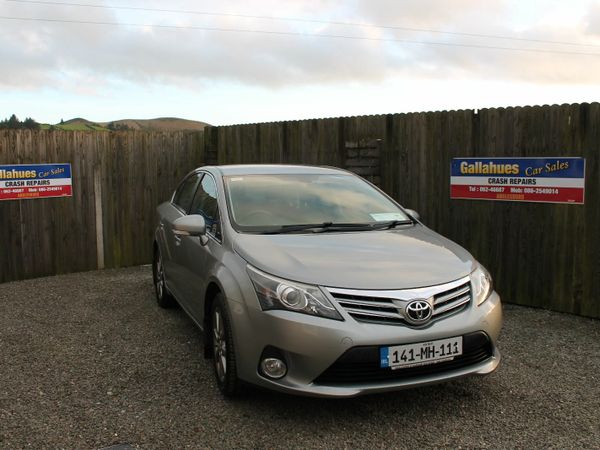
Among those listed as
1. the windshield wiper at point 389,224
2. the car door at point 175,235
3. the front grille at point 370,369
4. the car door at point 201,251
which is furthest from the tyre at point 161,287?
the front grille at point 370,369

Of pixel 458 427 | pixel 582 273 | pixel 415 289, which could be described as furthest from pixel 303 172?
pixel 582 273

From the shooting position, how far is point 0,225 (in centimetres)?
780

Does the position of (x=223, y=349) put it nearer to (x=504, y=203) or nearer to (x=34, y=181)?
(x=504, y=203)

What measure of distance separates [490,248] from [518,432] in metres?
3.48

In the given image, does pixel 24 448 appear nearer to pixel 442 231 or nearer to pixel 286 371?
pixel 286 371

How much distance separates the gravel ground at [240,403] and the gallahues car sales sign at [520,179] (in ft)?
4.78

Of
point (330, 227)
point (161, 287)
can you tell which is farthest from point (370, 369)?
point (161, 287)

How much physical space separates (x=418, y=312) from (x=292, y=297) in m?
0.74

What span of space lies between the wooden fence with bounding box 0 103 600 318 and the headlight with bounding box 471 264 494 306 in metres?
2.63

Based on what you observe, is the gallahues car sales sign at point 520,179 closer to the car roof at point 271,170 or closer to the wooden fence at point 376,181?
the wooden fence at point 376,181

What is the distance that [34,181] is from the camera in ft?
26.4

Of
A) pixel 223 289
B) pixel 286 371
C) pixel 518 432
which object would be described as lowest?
pixel 518 432

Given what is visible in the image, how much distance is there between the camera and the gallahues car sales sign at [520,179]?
5.89 metres

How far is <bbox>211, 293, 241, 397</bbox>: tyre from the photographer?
3.62 metres
